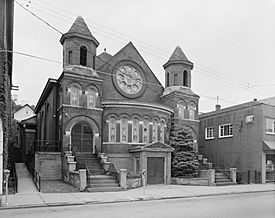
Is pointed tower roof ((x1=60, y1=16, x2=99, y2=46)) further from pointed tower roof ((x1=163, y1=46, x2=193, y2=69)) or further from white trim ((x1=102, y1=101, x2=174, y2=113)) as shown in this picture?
pointed tower roof ((x1=163, y1=46, x2=193, y2=69))

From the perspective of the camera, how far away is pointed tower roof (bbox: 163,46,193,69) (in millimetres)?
34603

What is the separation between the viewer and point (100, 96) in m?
27.3

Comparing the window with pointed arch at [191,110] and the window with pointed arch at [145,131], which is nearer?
the window with pointed arch at [145,131]

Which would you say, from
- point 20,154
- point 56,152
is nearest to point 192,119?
point 56,152

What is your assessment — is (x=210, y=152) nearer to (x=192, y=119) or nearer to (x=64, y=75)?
(x=192, y=119)

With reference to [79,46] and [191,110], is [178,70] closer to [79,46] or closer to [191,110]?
[191,110]

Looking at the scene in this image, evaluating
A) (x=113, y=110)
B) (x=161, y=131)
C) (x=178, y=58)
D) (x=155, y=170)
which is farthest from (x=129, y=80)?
(x=155, y=170)

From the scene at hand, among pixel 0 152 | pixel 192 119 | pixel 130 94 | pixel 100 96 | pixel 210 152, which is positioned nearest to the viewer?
pixel 0 152

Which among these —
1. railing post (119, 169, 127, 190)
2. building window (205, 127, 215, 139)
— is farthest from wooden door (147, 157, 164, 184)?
building window (205, 127, 215, 139)

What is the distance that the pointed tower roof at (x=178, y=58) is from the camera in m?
34.6

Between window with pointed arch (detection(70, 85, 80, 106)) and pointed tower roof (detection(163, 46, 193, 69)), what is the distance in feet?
39.5

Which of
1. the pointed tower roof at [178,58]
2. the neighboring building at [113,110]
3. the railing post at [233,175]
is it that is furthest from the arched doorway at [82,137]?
the pointed tower roof at [178,58]

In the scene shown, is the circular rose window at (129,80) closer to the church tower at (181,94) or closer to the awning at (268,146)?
the church tower at (181,94)

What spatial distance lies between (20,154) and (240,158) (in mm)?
23674
